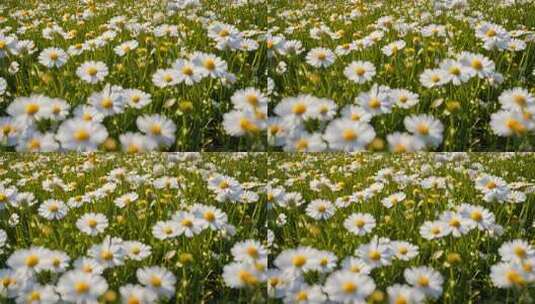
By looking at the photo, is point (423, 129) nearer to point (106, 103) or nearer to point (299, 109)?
point (299, 109)

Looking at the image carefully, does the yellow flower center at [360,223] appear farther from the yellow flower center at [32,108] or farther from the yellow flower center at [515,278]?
the yellow flower center at [32,108]

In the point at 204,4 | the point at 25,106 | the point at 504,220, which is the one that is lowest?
the point at 504,220

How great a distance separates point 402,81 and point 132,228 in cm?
76

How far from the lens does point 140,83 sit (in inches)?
58.9

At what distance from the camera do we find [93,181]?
65.2 inches

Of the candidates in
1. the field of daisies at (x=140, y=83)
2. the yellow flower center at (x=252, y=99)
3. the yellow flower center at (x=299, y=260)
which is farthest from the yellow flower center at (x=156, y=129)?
the yellow flower center at (x=299, y=260)

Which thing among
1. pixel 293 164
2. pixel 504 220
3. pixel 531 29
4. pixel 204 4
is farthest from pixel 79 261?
pixel 531 29

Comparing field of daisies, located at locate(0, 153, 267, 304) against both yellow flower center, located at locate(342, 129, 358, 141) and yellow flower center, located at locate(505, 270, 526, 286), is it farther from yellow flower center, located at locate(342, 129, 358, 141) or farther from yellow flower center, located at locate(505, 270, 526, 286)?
yellow flower center, located at locate(505, 270, 526, 286)

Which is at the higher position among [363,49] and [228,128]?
[363,49]

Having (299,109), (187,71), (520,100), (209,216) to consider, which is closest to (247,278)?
(209,216)

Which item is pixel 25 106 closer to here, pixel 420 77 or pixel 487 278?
pixel 420 77

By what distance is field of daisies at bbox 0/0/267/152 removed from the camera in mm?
1405

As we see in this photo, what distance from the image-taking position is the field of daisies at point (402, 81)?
141cm

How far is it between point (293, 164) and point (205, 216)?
0.26m
